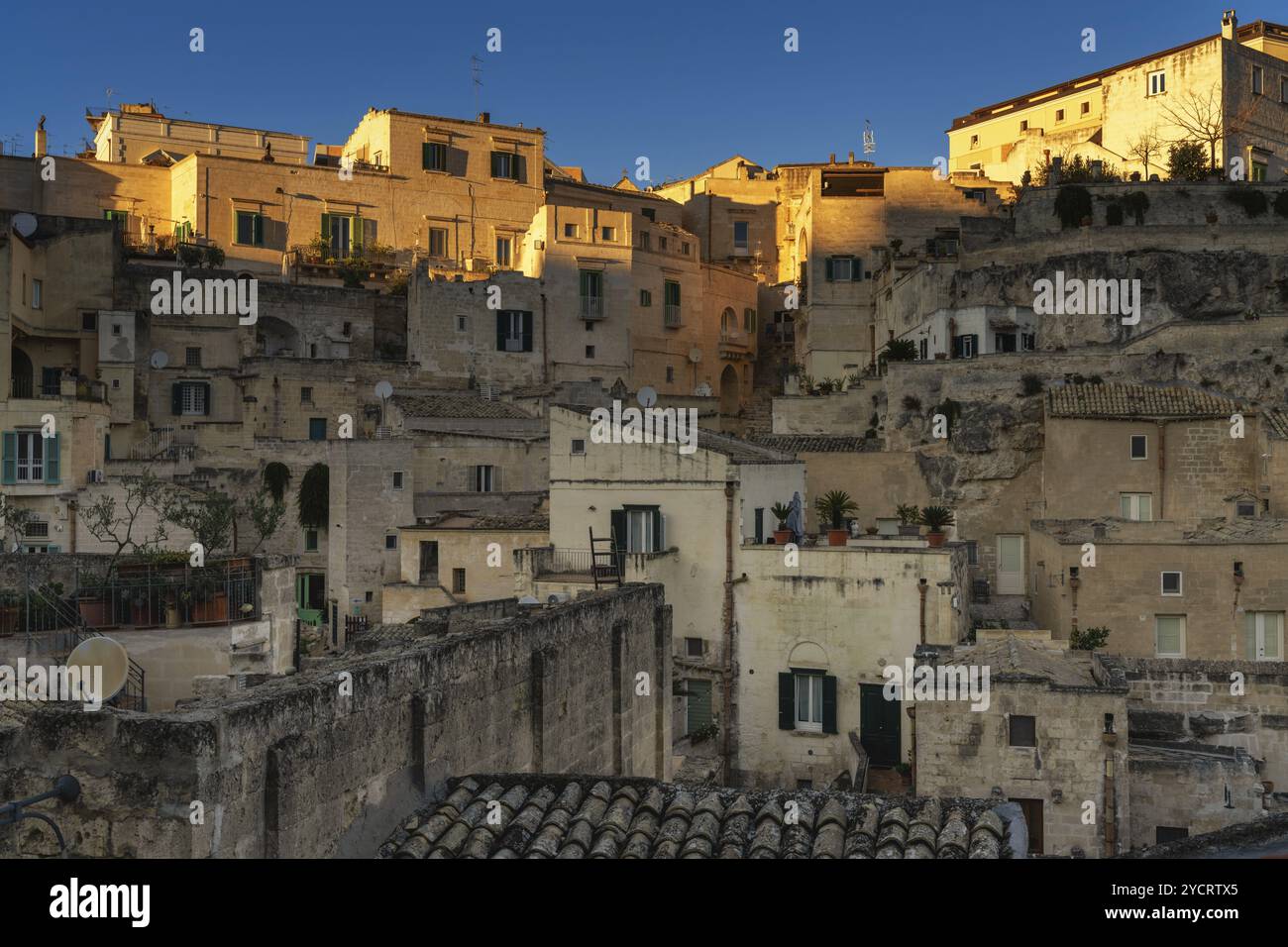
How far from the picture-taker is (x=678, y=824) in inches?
401

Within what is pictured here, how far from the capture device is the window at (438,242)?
51781 millimetres

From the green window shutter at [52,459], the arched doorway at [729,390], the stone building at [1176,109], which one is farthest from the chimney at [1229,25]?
the green window shutter at [52,459]

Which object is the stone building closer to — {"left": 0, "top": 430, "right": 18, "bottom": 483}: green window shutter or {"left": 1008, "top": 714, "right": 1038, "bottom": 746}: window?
{"left": 0, "top": 430, "right": 18, "bottom": 483}: green window shutter

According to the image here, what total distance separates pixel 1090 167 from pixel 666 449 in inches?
1262

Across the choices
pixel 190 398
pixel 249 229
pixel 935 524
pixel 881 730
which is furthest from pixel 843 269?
pixel 881 730

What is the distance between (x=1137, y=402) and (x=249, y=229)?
3266 cm

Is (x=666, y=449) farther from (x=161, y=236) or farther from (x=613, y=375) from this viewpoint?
(x=161, y=236)

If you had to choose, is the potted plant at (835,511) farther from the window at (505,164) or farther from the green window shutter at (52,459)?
the window at (505,164)

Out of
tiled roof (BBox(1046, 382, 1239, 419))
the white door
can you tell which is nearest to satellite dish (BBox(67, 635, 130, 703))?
tiled roof (BBox(1046, 382, 1239, 419))

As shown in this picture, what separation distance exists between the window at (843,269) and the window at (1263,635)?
27.0 meters

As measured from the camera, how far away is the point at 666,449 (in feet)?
88.9

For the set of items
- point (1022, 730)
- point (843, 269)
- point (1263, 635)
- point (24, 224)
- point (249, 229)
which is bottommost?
point (1022, 730)

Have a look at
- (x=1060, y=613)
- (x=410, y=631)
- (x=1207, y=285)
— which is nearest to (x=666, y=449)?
(x=1060, y=613)

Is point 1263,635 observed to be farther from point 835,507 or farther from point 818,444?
point 818,444
